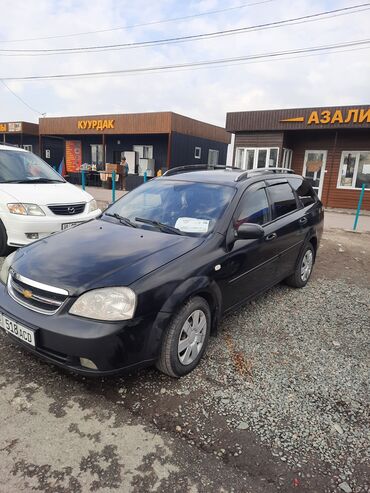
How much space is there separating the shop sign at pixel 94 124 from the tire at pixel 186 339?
1836 cm

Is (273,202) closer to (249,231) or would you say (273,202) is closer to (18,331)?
(249,231)

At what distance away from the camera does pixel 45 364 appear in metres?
2.90

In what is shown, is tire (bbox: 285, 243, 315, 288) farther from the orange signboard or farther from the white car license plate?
the orange signboard

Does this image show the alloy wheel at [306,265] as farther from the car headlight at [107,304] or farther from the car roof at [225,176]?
the car headlight at [107,304]

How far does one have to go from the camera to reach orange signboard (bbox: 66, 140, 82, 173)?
23250mm

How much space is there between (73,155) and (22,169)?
1865cm

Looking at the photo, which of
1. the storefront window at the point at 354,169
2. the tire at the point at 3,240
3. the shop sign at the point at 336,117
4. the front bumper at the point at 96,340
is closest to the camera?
the front bumper at the point at 96,340

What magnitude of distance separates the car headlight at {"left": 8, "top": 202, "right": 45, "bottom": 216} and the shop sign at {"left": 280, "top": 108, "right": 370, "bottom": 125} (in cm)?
1197

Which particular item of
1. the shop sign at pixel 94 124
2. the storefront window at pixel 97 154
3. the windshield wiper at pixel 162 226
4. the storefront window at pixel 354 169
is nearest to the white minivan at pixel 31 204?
the windshield wiper at pixel 162 226

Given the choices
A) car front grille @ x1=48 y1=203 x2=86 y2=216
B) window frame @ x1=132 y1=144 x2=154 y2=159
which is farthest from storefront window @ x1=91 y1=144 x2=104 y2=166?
car front grille @ x1=48 y1=203 x2=86 y2=216

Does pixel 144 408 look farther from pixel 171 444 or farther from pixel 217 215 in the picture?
pixel 217 215

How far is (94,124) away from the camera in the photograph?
20.0m

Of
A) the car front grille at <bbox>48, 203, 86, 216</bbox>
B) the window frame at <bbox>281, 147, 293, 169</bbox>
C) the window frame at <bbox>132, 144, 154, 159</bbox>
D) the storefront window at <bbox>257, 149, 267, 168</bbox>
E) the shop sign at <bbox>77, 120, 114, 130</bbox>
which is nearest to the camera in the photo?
the car front grille at <bbox>48, 203, 86, 216</bbox>

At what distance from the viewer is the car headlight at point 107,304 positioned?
235cm
